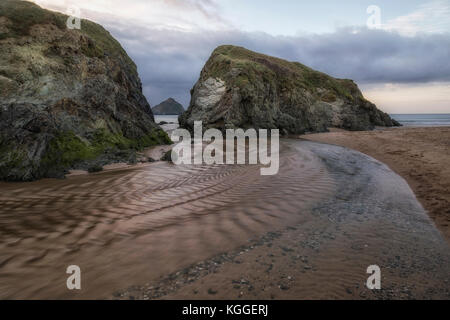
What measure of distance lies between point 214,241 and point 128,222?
70.2 inches

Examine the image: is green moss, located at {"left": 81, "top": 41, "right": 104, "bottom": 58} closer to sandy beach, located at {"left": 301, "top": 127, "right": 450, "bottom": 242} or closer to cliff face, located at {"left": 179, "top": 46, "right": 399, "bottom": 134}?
cliff face, located at {"left": 179, "top": 46, "right": 399, "bottom": 134}

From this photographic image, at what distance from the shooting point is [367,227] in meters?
4.78

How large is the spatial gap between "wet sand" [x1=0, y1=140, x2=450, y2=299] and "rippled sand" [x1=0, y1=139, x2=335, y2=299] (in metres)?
0.02

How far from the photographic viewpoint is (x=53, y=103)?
9.89m

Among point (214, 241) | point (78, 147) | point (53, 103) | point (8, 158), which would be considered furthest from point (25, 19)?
point (214, 241)

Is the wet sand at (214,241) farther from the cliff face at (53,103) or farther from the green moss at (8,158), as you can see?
the cliff face at (53,103)

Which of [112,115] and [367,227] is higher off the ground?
[112,115]

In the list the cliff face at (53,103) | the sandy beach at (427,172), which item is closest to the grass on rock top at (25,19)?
the cliff face at (53,103)

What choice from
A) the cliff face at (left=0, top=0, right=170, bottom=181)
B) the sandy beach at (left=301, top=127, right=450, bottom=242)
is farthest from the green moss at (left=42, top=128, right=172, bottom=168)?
the sandy beach at (left=301, top=127, right=450, bottom=242)

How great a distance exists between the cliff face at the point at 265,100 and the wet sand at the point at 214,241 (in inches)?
761

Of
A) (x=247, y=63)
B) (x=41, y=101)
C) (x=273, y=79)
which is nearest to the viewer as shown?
(x=41, y=101)
